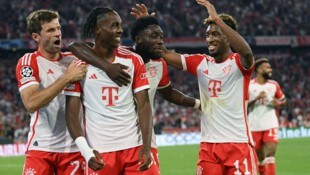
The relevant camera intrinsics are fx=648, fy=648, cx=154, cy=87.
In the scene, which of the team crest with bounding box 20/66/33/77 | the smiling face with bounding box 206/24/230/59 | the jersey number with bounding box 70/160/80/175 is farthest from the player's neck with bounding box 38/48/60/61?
the smiling face with bounding box 206/24/230/59

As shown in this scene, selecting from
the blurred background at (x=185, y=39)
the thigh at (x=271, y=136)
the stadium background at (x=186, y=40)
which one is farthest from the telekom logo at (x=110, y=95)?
the blurred background at (x=185, y=39)

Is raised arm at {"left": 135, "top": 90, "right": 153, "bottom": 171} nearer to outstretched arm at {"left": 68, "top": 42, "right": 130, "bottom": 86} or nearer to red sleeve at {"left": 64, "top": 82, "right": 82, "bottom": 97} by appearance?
outstretched arm at {"left": 68, "top": 42, "right": 130, "bottom": 86}

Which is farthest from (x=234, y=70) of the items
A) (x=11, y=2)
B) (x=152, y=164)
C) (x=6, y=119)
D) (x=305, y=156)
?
(x=11, y=2)

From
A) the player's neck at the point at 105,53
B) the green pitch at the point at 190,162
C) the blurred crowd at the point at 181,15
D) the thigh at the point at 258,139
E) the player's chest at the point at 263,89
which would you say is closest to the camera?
the player's neck at the point at 105,53

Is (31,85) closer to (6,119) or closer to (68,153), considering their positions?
(68,153)

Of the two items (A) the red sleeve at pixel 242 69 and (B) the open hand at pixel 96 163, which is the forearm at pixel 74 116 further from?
(A) the red sleeve at pixel 242 69

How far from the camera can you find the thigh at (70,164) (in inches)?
243

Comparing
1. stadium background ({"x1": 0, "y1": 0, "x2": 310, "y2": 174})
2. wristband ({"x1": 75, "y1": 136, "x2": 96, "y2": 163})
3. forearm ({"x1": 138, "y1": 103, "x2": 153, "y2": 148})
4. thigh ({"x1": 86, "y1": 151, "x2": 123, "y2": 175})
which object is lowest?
thigh ({"x1": 86, "y1": 151, "x2": 123, "y2": 175})

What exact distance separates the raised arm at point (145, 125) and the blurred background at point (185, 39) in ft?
57.2

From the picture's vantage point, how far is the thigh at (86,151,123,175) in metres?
5.43

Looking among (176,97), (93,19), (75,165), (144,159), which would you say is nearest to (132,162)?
(144,159)

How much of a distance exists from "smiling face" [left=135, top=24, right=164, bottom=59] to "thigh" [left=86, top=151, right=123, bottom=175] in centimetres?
118

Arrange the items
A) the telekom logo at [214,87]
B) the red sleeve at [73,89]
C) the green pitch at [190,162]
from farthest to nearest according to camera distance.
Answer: the green pitch at [190,162]
the telekom logo at [214,87]
the red sleeve at [73,89]

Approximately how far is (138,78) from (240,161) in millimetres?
1635
